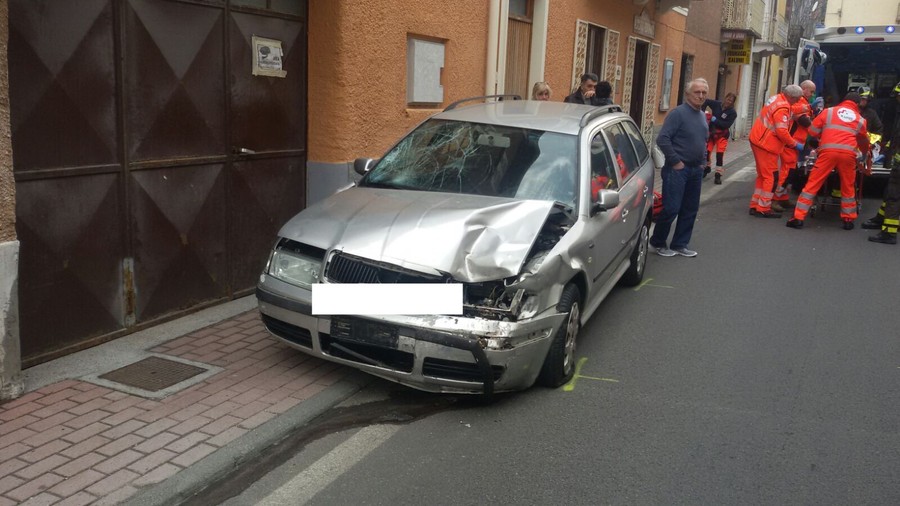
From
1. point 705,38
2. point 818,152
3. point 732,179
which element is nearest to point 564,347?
point 818,152

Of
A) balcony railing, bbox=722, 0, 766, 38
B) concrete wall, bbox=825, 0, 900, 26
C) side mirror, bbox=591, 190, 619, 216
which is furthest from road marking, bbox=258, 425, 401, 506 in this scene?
concrete wall, bbox=825, 0, 900, 26

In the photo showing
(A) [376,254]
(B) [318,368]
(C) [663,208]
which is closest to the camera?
(A) [376,254]

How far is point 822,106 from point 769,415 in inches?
486

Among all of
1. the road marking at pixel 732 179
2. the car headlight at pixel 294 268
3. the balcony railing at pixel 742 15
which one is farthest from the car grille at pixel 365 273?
the balcony railing at pixel 742 15

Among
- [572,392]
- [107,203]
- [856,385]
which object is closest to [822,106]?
[856,385]

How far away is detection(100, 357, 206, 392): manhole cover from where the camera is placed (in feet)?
15.8

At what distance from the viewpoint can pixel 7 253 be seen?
14.2 ft

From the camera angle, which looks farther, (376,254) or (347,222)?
(347,222)

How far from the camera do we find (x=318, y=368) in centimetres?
517

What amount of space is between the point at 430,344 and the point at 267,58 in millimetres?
3591

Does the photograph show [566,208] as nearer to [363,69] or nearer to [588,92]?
[363,69]

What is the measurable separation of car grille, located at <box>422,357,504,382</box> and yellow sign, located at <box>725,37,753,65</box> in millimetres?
23578

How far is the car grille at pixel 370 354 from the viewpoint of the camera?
4.49 m

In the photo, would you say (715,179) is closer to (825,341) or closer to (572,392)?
(825,341)
